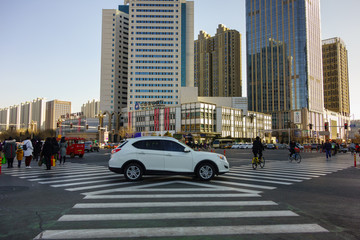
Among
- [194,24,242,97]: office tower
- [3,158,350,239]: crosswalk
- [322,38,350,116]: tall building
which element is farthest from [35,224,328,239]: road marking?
[322,38,350,116]: tall building

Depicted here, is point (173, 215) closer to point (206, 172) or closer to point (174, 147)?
point (174, 147)

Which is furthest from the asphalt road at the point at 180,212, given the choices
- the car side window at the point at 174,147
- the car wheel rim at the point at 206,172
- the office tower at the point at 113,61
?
the office tower at the point at 113,61

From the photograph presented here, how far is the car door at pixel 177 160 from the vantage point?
31.9 feet

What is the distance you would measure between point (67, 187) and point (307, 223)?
24.7 ft

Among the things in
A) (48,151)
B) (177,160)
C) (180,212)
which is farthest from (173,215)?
(48,151)

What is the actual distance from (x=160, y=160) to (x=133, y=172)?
116 cm

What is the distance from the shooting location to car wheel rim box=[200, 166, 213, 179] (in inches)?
392

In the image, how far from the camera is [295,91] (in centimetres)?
12069

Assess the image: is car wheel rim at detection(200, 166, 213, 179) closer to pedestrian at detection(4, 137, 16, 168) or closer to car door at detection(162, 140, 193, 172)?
car door at detection(162, 140, 193, 172)

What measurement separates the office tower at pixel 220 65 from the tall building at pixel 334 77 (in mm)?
54743

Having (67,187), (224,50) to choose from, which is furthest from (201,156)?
(224,50)

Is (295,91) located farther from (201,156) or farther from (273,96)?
(201,156)

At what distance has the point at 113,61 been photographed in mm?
129625

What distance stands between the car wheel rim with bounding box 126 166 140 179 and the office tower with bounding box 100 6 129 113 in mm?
122580
